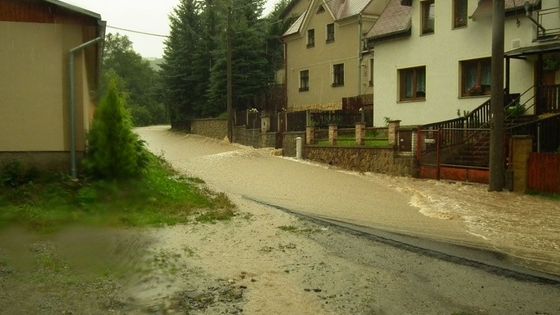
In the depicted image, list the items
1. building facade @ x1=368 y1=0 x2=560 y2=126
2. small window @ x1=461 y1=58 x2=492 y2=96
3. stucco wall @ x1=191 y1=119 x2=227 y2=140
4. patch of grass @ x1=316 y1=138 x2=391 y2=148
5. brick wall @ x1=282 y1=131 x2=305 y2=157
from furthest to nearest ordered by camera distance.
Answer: stucco wall @ x1=191 y1=119 x2=227 y2=140, brick wall @ x1=282 y1=131 x2=305 y2=157, small window @ x1=461 y1=58 x2=492 y2=96, patch of grass @ x1=316 y1=138 x2=391 y2=148, building facade @ x1=368 y1=0 x2=560 y2=126

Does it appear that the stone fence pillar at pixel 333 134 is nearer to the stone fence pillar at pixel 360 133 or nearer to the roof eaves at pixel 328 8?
the stone fence pillar at pixel 360 133

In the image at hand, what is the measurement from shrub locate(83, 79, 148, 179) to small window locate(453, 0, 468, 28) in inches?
670

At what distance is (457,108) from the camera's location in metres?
23.8

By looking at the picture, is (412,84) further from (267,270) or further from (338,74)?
(267,270)

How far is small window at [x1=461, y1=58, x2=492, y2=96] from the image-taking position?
22938mm

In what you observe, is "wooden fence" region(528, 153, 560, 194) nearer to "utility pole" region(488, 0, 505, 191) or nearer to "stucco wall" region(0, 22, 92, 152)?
"utility pole" region(488, 0, 505, 191)

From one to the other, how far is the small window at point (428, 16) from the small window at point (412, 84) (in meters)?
1.81

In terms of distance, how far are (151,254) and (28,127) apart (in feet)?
19.3

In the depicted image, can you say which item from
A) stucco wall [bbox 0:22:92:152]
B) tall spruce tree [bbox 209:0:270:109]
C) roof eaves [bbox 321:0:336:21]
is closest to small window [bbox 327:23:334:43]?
roof eaves [bbox 321:0:336:21]

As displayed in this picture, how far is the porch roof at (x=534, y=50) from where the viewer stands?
19094mm

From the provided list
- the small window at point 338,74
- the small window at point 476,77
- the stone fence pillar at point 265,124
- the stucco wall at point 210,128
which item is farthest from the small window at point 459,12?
the stucco wall at point 210,128

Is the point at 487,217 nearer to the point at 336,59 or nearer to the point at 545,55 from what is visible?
the point at 545,55

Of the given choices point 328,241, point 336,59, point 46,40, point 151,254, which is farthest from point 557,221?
point 336,59

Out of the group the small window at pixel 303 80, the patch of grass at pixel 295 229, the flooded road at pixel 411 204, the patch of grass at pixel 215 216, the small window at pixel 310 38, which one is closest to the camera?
the flooded road at pixel 411 204
